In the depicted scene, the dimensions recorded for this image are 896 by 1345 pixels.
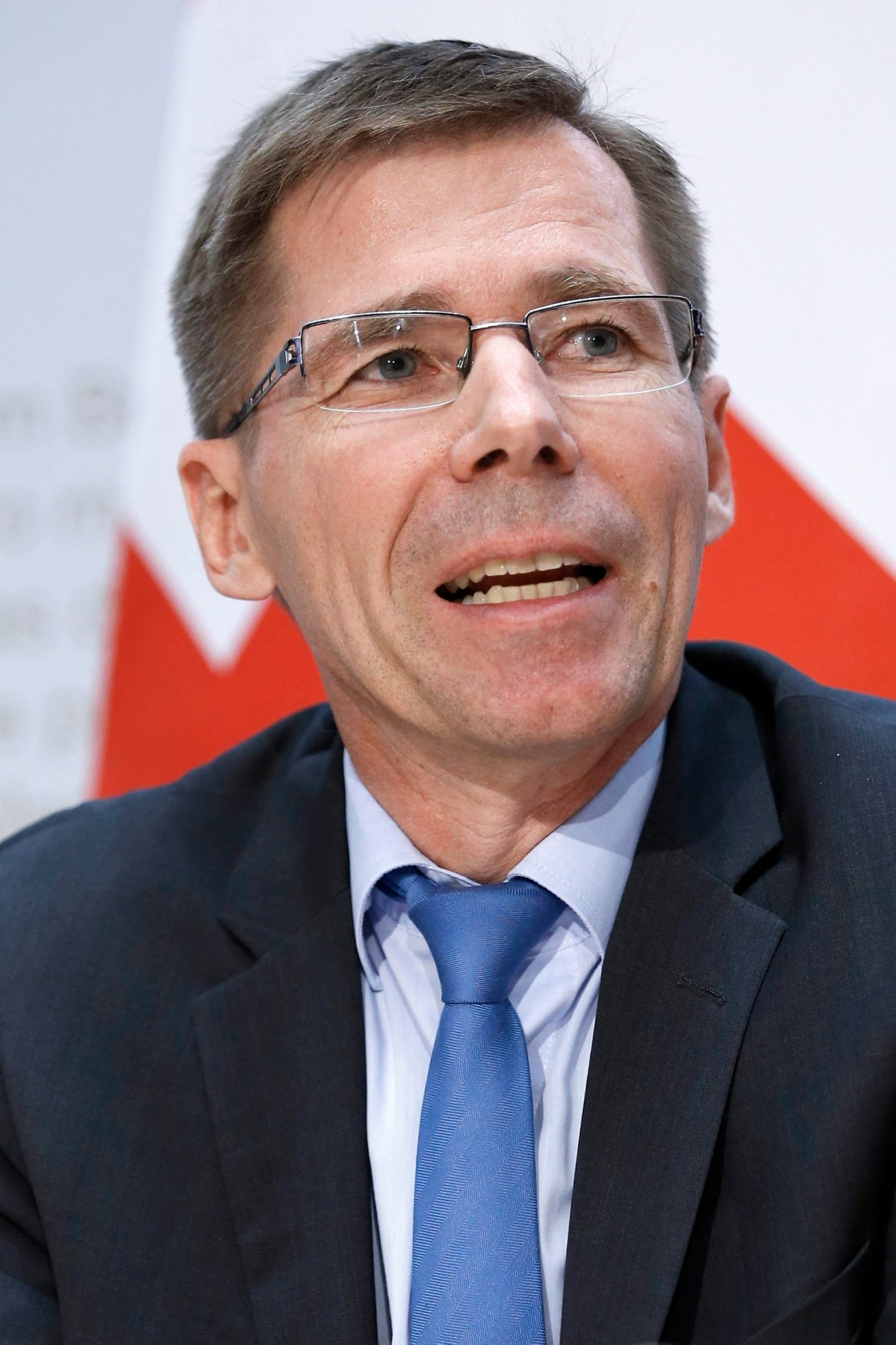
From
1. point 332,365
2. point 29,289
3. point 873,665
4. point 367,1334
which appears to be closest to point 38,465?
point 29,289

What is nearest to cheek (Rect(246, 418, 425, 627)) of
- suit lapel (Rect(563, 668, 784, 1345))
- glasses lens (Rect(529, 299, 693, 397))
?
glasses lens (Rect(529, 299, 693, 397))

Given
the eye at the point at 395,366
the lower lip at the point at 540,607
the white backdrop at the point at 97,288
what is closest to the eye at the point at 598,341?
the eye at the point at 395,366

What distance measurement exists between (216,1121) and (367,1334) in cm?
30

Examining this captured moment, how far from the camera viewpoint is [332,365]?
5.24ft

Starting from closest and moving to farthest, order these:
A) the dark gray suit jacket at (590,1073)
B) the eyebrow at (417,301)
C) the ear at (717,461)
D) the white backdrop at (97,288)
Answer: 1. the dark gray suit jacket at (590,1073)
2. the eyebrow at (417,301)
3. the ear at (717,461)
4. the white backdrop at (97,288)

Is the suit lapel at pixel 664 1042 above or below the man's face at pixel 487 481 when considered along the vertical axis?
below

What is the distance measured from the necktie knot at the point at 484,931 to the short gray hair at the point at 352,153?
29.8 inches

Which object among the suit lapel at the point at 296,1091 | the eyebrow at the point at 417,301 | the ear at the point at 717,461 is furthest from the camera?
the ear at the point at 717,461

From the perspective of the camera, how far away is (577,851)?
1.57m

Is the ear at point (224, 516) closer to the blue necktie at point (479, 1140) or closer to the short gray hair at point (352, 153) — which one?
the short gray hair at point (352, 153)

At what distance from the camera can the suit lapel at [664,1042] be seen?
1.31 meters

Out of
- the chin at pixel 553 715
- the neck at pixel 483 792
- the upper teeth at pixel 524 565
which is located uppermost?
the upper teeth at pixel 524 565

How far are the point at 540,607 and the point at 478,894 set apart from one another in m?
0.36

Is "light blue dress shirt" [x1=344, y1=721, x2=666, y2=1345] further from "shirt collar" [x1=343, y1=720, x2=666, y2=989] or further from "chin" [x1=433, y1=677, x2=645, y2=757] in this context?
"chin" [x1=433, y1=677, x2=645, y2=757]
